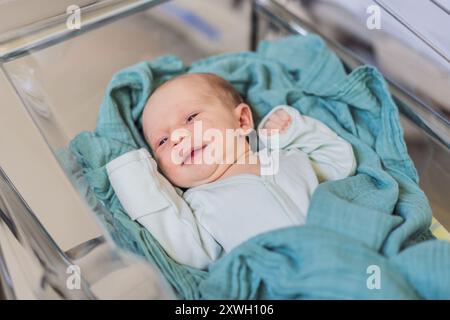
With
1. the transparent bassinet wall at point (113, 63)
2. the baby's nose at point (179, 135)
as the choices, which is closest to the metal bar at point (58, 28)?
the transparent bassinet wall at point (113, 63)

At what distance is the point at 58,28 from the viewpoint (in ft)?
3.13

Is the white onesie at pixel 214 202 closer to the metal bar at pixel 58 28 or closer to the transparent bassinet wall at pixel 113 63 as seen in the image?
the transparent bassinet wall at pixel 113 63

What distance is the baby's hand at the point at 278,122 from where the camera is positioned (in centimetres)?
96

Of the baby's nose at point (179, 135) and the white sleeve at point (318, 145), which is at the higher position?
the baby's nose at point (179, 135)

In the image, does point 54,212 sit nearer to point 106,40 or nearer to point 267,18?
point 106,40

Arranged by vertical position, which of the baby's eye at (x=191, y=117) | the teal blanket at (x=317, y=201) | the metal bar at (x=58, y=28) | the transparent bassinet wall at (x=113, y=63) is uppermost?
the metal bar at (x=58, y=28)

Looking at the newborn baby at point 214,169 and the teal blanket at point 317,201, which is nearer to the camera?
the teal blanket at point 317,201

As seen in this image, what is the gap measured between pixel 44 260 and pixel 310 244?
1.11 ft

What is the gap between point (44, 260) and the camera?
2.31 ft

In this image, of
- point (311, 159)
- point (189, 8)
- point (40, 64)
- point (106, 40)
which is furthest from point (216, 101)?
point (189, 8)

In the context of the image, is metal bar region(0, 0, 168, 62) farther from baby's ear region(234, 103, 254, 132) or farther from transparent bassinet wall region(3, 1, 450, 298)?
baby's ear region(234, 103, 254, 132)

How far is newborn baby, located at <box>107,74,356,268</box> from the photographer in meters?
0.81

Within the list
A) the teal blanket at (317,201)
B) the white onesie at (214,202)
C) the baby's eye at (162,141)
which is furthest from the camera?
the baby's eye at (162,141)

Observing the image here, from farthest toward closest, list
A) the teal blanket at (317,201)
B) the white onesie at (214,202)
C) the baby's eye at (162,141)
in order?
the baby's eye at (162,141) → the white onesie at (214,202) → the teal blanket at (317,201)
